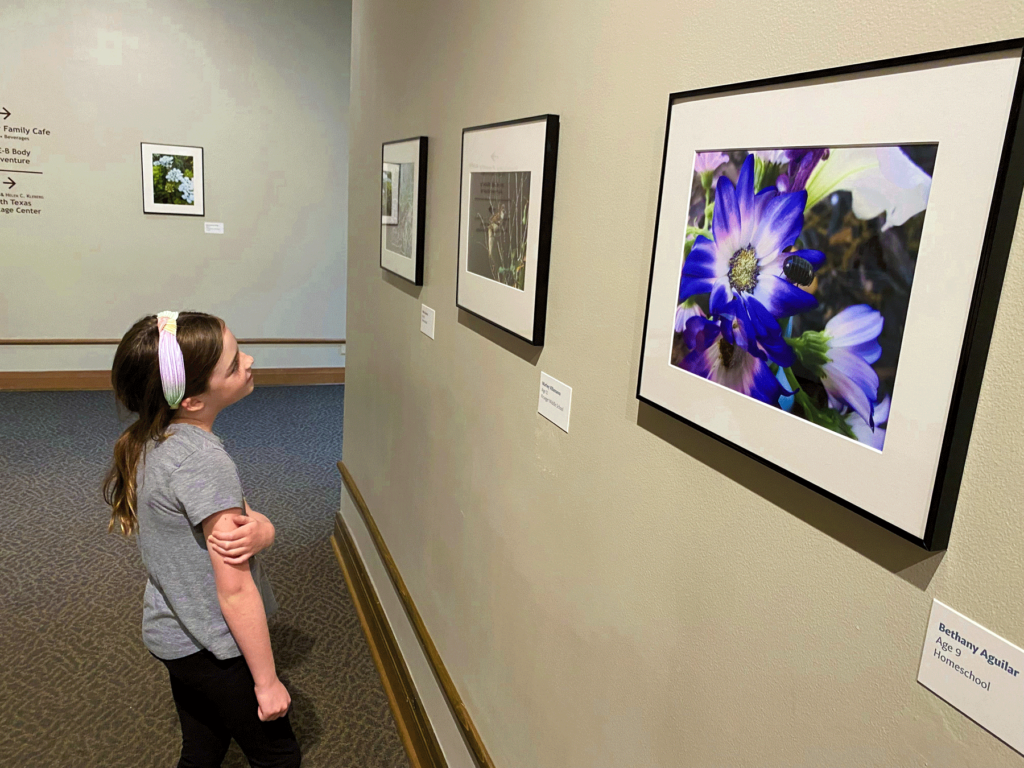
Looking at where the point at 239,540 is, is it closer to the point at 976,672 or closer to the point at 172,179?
the point at 976,672

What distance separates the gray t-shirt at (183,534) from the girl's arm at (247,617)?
4 cm

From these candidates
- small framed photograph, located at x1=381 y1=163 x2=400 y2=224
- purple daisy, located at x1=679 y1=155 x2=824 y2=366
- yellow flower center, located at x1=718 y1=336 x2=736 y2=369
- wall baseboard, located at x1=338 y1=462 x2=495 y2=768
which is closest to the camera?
purple daisy, located at x1=679 y1=155 x2=824 y2=366

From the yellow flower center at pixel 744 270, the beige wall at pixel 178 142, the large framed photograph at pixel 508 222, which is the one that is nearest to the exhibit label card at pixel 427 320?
the large framed photograph at pixel 508 222

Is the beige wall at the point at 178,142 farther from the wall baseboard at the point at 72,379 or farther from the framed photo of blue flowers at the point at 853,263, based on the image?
the framed photo of blue flowers at the point at 853,263

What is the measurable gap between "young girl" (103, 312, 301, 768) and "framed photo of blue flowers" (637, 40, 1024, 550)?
1.07 metres

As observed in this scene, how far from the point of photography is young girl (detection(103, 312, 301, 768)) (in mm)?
1559

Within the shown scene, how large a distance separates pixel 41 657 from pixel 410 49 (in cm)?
260

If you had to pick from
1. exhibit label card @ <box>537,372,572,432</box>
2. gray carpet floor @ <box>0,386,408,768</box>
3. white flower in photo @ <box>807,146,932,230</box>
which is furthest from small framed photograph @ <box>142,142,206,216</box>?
A: white flower in photo @ <box>807,146,932,230</box>

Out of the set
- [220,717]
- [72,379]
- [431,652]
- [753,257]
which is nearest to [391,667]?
[431,652]

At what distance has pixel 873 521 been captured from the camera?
76 cm

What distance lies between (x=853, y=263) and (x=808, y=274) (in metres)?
0.06

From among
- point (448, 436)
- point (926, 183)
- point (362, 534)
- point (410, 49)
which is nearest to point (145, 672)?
point (362, 534)

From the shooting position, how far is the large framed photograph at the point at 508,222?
149cm

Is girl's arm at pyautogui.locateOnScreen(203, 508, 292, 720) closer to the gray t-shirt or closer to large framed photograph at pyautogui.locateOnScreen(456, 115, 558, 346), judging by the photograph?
the gray t-shirt
